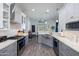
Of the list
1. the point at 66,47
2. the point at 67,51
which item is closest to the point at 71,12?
the point at 66,47

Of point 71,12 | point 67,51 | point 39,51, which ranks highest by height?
point 71,12

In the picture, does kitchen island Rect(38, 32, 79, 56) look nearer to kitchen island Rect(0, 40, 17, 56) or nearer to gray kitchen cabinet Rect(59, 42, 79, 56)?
gray kitchen cabinet Rect(59, 42, 79, 56)

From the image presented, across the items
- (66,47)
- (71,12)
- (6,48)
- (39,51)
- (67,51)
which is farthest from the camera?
(39,51)

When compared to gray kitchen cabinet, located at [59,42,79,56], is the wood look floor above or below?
below

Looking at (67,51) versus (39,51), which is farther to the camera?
(39,51)

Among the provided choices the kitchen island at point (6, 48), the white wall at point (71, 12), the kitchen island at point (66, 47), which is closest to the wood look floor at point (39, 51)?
the kitchen island at point (66, 47)

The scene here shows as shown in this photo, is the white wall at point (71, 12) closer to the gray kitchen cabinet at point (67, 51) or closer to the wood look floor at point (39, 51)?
the gray kitchen cabinet at point (67, 51)

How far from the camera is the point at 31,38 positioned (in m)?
8.75

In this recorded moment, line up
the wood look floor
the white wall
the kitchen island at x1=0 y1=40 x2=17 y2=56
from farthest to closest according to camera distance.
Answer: the wood look floor → the white wall → the kitchen island at x1=0 y1=40 x2=17 y2=56

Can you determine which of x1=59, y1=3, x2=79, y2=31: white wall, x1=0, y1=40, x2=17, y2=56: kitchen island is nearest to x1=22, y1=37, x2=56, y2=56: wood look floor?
x1=59, y1=3, x2=79, y2=31: white wall

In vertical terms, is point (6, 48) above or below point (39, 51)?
above

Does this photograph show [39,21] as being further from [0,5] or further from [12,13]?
[0,5]

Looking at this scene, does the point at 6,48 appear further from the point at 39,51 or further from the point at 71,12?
the point at 39,51

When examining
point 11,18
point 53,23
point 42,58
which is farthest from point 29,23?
point 42,58
